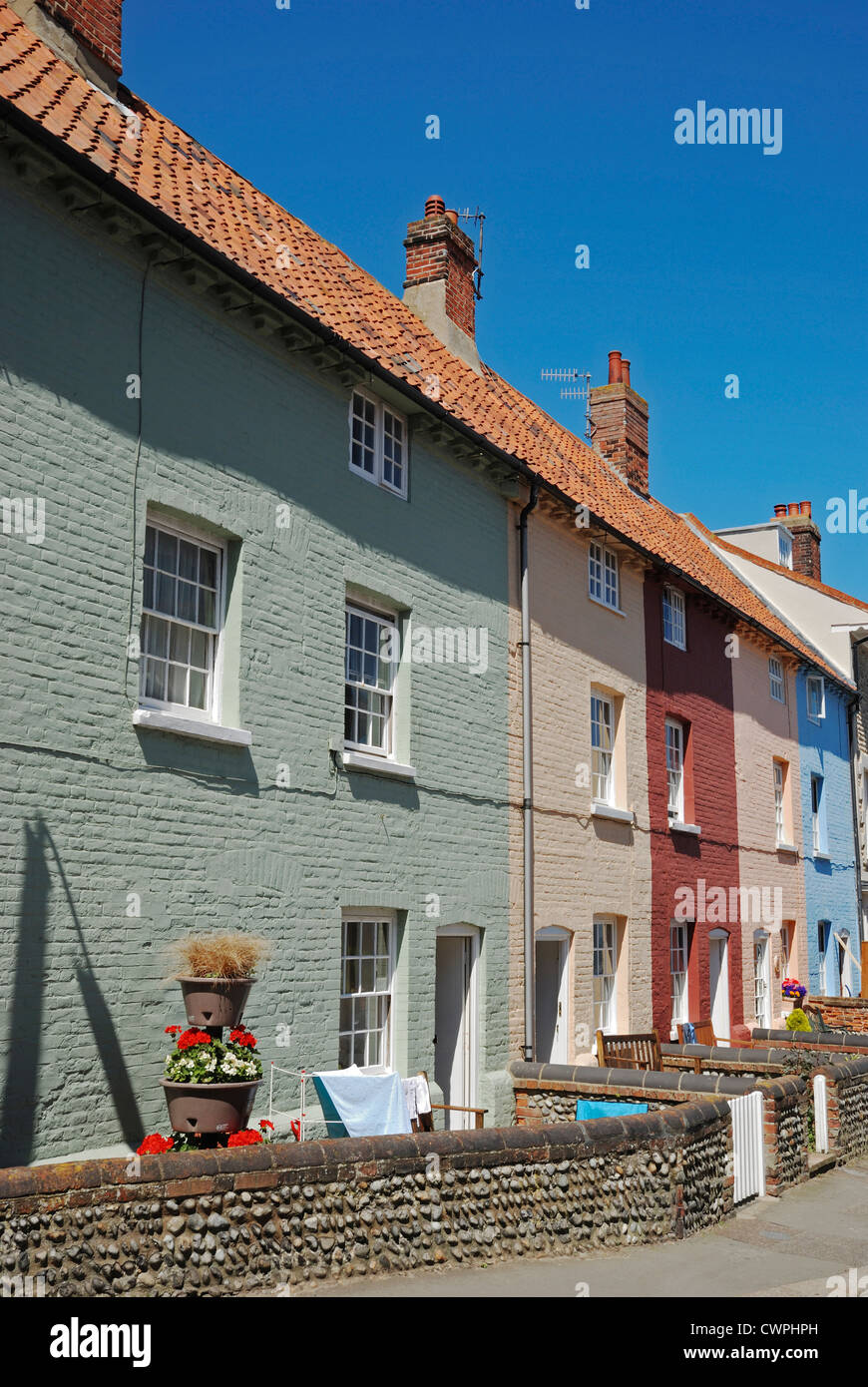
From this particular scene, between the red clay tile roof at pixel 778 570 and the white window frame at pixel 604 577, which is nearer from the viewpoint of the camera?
the white window frame at pixel 604 577

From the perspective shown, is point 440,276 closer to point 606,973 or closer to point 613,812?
point 613,812

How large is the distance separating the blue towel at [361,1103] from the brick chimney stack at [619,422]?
15288 mm

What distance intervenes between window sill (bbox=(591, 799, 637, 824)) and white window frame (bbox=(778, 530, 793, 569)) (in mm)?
16686

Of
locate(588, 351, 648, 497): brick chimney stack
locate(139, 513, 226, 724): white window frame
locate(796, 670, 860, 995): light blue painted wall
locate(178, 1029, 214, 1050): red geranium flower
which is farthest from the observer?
locate(796, 670, 860, 995): light blue painted wall

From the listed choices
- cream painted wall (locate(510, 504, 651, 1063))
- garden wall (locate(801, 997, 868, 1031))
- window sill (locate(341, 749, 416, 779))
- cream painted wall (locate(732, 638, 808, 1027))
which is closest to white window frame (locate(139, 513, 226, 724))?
window sill (locate(341, 749, 416, 779))

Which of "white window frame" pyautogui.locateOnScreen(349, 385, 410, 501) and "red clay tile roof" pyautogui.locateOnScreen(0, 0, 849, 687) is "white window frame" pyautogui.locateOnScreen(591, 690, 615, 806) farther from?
"white window frame" pyautogui.locateOnScreen(349, 385, 410, 501)

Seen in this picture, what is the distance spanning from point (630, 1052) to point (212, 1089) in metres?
8.65

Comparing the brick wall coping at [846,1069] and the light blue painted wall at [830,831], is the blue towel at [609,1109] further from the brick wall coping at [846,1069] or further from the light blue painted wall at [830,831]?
the light blue painted wall at [830,831]

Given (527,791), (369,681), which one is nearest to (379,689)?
(369,681)

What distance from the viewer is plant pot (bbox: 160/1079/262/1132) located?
27.1 feet

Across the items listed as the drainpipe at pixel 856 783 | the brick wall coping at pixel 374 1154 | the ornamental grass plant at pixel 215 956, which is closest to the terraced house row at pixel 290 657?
the ornamental grass plant at pixel 215 956

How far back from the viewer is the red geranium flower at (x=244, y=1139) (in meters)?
8.23

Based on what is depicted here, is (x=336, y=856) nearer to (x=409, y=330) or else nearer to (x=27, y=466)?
(x=27, y=466)

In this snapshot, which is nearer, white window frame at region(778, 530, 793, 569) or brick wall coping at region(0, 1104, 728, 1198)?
brick wall coping at region(0, 1104, 728, 1198)
